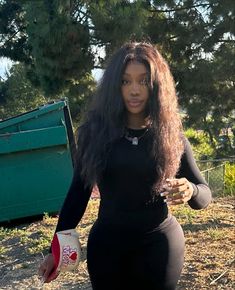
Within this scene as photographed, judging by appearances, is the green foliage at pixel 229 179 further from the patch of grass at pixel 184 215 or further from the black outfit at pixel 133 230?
the black outfit at pixel 133 230

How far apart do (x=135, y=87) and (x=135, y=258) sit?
71cm

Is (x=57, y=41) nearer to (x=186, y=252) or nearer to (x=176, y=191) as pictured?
(x=186, y=252)

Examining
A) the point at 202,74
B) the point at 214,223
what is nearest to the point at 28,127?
the point at 214,223

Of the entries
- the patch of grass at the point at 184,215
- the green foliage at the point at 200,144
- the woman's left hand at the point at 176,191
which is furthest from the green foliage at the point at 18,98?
the woman's left hand at the point at 176,191

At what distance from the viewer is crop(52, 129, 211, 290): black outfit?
7.02 ft

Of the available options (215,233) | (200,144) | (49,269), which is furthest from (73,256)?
(200,144)

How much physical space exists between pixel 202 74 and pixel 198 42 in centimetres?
50

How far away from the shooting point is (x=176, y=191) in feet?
6.63

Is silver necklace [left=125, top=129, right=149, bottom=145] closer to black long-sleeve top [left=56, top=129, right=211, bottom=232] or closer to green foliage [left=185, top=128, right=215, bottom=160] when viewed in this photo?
black long-sleeve top [left=56, top=129, right=211, bottom=232]

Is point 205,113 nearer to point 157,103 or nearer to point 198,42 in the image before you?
point 198,42

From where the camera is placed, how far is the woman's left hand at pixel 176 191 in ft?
6.60

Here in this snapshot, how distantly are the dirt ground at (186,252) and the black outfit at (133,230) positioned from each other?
165 centimetres

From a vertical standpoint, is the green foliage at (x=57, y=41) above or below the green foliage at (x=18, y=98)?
above

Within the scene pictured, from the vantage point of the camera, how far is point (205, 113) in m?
9.36
